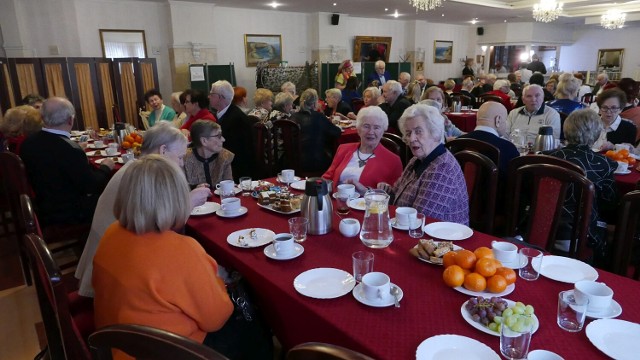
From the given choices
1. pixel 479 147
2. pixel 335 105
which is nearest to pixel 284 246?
pixel 479 147

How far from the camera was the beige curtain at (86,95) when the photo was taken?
7012 mm

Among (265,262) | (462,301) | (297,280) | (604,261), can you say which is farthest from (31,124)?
(604,261)

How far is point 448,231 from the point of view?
72.9 inches

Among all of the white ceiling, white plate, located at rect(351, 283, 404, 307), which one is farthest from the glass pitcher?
the white ceiling

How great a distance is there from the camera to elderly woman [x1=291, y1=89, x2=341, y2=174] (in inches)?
169

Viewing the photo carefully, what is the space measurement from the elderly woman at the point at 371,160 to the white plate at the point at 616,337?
1617 millimetres

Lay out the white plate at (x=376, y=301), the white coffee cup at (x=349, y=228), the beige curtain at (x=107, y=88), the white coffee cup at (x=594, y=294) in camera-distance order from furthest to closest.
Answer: the beige curtain at (x=107, y=88) < the white coffee cup at (x=349, y=228) < the white plate at (x=376, y=301) < the white coffee cup at (x=594, y=294)

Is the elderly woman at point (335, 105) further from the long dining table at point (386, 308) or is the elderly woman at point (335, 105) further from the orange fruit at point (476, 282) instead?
the orange fruit at point (476, 282)

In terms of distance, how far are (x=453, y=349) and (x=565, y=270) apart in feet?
2.26

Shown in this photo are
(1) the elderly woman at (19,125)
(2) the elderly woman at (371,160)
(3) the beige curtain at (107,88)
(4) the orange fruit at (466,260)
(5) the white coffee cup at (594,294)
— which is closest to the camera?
(5) the white coffee cup at (594,294)

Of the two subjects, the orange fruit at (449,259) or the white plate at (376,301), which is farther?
the orange fruit at (449,259)

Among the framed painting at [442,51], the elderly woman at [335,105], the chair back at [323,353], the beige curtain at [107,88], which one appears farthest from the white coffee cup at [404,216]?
the framed painting at [442,51]

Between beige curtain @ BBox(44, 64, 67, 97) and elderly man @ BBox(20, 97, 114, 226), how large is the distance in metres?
4.48

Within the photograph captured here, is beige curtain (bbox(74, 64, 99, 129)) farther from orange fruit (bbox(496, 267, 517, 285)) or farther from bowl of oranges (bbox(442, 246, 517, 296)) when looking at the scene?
orange fruit (bbox(496, 267, 517, 285))
